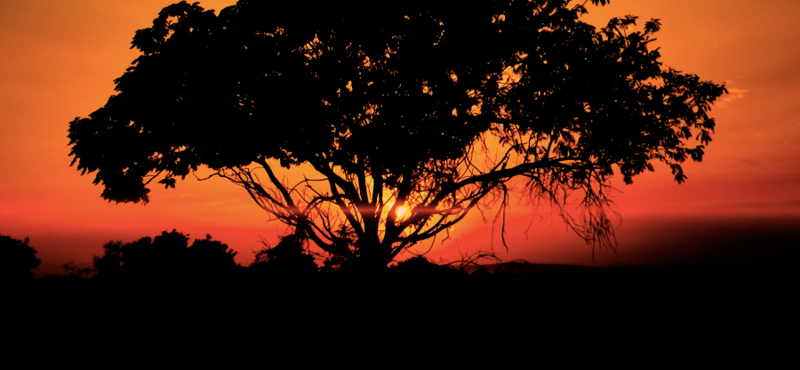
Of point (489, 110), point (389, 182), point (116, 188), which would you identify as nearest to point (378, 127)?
point (389, 182)

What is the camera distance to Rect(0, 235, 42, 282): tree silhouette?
1520 centimetres

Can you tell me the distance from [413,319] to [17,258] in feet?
57.1

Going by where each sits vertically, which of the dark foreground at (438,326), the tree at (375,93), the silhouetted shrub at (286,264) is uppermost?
the tree at (375,93)

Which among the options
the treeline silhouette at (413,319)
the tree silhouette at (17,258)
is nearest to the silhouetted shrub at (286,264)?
the treeline silhouette at (413,319)

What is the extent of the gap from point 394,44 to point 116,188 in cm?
829

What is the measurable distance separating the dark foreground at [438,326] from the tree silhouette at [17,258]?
13.0 meters

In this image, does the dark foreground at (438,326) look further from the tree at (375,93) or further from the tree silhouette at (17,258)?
the tree silhouette at (17,258)

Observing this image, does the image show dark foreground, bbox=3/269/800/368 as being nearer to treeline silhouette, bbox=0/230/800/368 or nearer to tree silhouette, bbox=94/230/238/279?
treeline silhouette, bbox=0/230/800/368

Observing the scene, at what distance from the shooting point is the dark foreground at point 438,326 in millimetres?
4176

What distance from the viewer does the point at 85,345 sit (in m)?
4.39

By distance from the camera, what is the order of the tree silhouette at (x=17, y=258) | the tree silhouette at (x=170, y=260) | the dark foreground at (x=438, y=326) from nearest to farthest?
the dark foreground at (x=438, y=326) → the tree silhouette at (x=170, y=260) → the tree silhouette at (x=17, y=258)

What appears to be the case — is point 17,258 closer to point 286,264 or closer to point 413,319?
point 286,264

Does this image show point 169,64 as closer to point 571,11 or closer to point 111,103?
point 111,103

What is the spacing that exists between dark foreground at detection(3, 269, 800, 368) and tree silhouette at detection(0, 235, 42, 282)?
13.0 m
